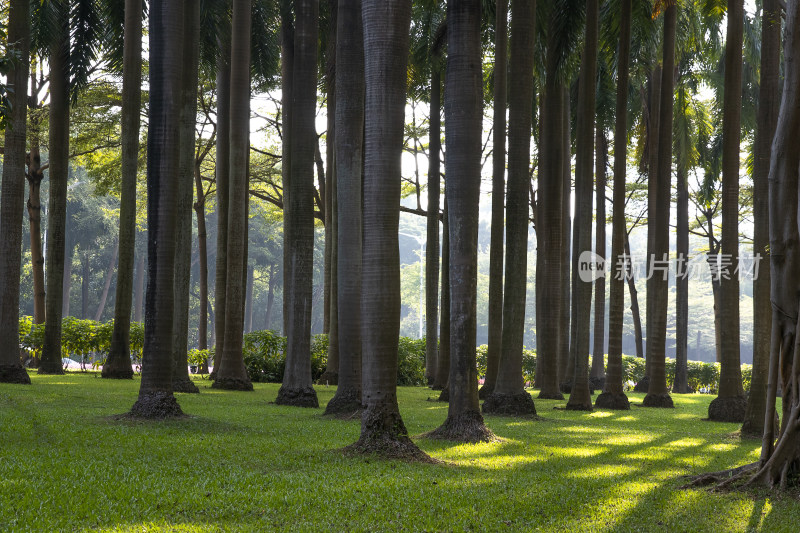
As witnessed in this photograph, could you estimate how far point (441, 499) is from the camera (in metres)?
6.77

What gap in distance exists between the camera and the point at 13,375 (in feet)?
52.4

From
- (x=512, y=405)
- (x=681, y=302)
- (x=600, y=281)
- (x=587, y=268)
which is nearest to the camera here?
(x=512, y=405)

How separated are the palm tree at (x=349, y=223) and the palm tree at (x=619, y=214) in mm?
6950

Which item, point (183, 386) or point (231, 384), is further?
point (231, 384)

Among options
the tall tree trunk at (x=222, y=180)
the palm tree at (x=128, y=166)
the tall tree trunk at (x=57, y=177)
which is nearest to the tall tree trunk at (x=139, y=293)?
the tall tree trunk at (x=57, y=177)

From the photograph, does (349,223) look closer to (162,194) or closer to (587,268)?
(162,194)

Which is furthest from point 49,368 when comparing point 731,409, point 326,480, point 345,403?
point 731,409

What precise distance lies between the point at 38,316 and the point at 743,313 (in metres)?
73.3

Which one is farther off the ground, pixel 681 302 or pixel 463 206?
pixel 463 206

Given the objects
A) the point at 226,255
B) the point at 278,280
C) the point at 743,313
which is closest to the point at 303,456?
the point at 226,255

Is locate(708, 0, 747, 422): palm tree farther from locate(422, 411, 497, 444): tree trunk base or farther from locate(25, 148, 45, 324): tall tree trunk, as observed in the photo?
locate(25, 148, 45, 324): tall tree trunk

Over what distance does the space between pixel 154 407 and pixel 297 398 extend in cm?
442

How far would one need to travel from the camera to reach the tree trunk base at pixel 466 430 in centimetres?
1042

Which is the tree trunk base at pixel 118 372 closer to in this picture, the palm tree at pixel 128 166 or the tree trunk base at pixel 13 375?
the palm tree at pixel 128 166
